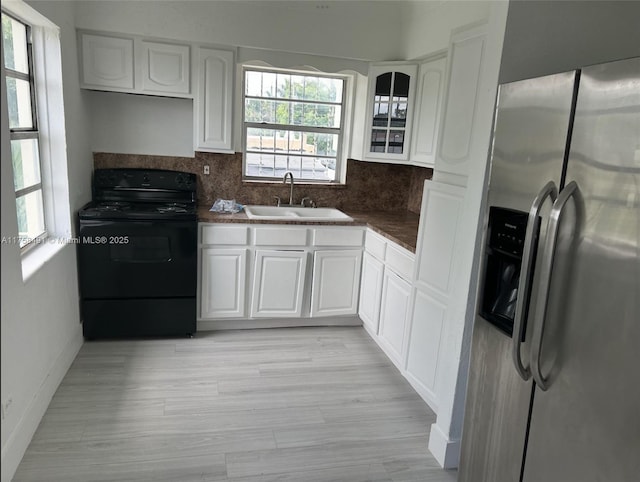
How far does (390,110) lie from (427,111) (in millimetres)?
369

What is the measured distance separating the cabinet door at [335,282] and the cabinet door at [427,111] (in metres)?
0.88

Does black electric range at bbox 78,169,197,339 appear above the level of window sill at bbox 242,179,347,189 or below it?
below

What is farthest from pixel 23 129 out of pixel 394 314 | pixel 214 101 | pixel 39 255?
pixel 394 314

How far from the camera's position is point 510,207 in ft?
5.30

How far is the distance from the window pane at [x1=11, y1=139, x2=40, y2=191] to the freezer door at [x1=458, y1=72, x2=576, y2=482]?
2313mm

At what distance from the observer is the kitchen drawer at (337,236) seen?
3.55 m

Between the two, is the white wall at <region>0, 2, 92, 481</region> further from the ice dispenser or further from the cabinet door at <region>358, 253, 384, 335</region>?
the cabinet door at <region>358, 253, 384, 335</region>

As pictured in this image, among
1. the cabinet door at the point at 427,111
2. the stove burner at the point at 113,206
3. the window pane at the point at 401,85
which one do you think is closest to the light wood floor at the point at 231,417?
the stove burner at the point at 113,206

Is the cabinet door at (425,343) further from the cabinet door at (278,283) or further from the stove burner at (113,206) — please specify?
the stove burner at (113,206)

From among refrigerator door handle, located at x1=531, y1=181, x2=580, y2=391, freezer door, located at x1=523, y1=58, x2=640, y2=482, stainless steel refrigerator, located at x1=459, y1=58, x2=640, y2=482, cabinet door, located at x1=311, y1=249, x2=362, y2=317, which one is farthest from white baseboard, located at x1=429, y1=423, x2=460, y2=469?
cabinet door, located at x1=311, y1=249, x2=362, y2=317

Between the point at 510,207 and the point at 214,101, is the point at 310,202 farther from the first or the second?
the point at 510,207

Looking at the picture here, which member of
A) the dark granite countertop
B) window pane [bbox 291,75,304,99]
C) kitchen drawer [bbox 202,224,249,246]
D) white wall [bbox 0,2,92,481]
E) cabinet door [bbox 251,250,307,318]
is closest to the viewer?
white wall [bbox 0,2,92,481]

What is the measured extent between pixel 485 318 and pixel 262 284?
2.09 meters

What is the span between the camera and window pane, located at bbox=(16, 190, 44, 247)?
254 cm
